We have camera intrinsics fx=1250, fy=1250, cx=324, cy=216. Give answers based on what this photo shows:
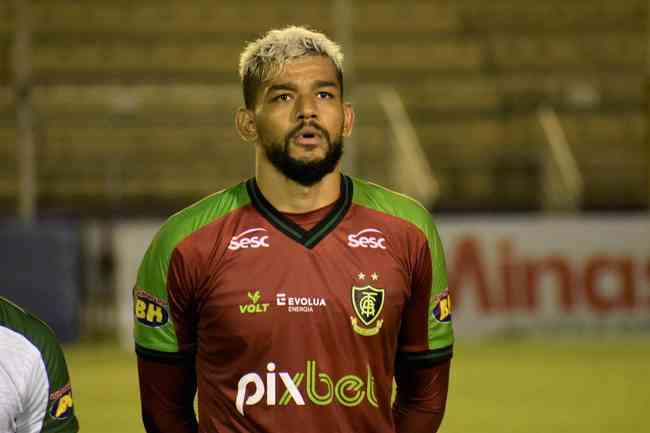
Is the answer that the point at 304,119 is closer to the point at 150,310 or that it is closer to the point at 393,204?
the point at 393,204

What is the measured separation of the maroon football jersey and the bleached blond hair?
1.12 feet

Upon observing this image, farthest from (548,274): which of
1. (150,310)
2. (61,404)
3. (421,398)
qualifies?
(61,404)

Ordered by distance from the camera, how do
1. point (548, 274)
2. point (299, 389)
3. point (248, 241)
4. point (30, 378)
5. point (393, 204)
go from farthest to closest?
1. point (548, 274)
2. point (393, 204)
3. point (248, 241)
4. point (299, 389)
5. point (30, 378)

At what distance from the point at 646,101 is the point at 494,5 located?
14.7ft

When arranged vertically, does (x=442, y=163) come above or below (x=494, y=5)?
below

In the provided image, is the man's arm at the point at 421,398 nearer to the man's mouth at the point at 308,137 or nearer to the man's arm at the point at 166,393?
the man's arm at the point at 166,393

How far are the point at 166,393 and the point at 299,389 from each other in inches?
19.0

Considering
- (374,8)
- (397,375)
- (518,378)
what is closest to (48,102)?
(374,8)

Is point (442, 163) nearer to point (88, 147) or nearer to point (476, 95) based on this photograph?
point (476, 95)

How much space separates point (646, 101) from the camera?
54.6 feet

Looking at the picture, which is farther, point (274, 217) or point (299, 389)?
point (274, 217)

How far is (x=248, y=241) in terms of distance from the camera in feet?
11.5

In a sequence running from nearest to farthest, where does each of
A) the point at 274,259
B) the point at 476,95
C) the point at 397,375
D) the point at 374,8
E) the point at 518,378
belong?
the point at 274,259
the point at 397,375
the point at 518,378
the point at 476,95
the point at 374,8

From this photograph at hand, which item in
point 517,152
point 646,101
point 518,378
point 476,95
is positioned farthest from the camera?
point 476,95
